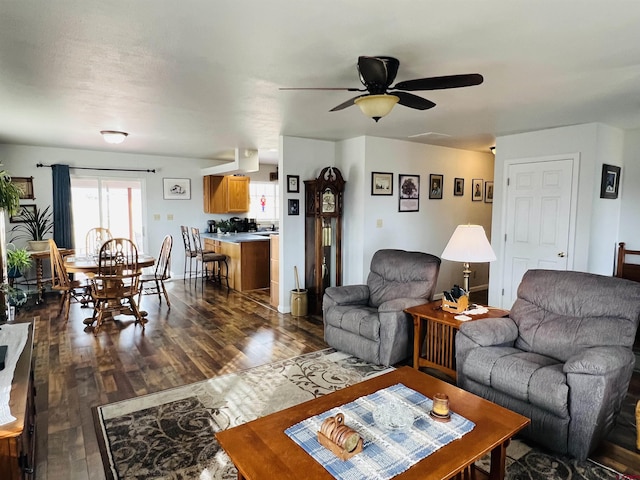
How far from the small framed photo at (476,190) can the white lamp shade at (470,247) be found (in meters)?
3.58

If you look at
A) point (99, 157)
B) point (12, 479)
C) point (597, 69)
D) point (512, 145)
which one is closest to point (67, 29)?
point (12, 479)

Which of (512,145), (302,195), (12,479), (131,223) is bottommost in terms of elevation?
(12,479)

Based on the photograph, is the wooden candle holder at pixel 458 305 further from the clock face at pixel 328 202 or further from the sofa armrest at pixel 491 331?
the clock face at pixel 328 202

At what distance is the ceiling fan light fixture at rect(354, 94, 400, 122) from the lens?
2.35 m

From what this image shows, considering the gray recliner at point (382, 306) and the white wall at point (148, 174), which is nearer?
the gray recliner at point (382, 306)

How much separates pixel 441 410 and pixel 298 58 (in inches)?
82.1

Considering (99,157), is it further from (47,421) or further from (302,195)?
(47,421)

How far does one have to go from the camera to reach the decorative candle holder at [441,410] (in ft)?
5.92

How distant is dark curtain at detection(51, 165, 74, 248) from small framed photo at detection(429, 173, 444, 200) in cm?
572

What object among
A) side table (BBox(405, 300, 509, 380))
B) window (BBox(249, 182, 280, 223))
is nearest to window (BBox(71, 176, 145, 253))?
window (BBox(249, 182, 280, 223))

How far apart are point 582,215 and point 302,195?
10.7 feet

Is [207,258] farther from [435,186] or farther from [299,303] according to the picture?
[435,186]

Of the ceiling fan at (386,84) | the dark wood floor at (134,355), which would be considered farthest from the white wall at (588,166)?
the ceiling fan at (386,84)

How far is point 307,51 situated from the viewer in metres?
2.31
